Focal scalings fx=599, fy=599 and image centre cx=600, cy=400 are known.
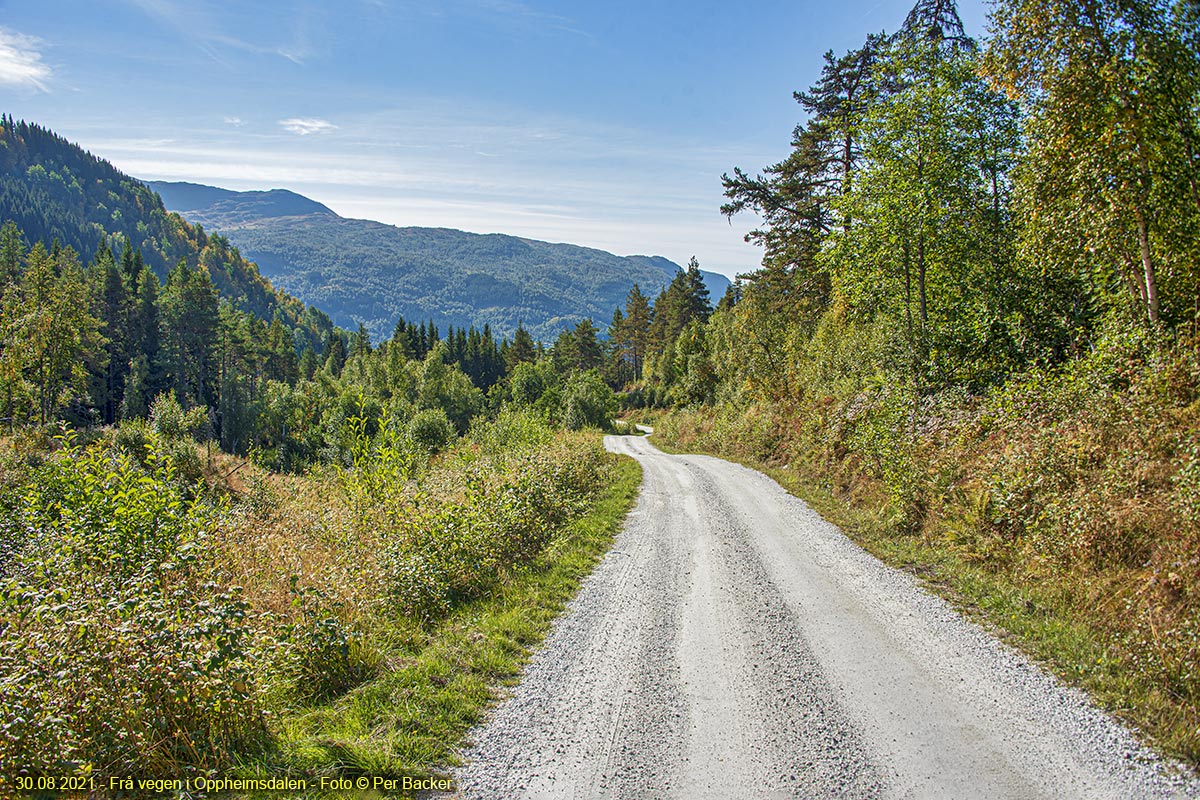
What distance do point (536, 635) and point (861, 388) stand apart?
566 inches

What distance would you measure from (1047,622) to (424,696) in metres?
6.72

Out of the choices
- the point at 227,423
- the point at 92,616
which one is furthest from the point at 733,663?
the point at 227,423

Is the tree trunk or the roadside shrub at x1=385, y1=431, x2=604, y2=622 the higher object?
the tree trunk

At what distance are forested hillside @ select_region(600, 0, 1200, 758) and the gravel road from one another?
27.3 inches

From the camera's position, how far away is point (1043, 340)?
1196 cm

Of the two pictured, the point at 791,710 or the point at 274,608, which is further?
the point at 274,608

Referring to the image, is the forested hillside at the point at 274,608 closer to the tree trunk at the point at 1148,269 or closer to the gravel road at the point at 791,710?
the gravel road at the point at 791,710

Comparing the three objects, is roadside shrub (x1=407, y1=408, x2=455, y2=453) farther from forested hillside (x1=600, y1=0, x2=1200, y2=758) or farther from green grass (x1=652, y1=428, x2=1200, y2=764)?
green grass (x1=652, y1=428, x2=1200, y2=764)

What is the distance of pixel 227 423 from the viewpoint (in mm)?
78250

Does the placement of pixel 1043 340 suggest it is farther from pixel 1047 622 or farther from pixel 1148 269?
pixel 1047 622

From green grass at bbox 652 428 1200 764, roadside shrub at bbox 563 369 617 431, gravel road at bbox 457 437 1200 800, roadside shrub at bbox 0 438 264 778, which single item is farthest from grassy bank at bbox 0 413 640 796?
roadside shrub at bbox 563 369 617 431

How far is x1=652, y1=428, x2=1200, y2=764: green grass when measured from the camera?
491cm

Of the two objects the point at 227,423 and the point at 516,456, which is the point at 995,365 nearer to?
the point at 516,456

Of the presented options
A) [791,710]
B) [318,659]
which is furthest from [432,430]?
[791,710]
